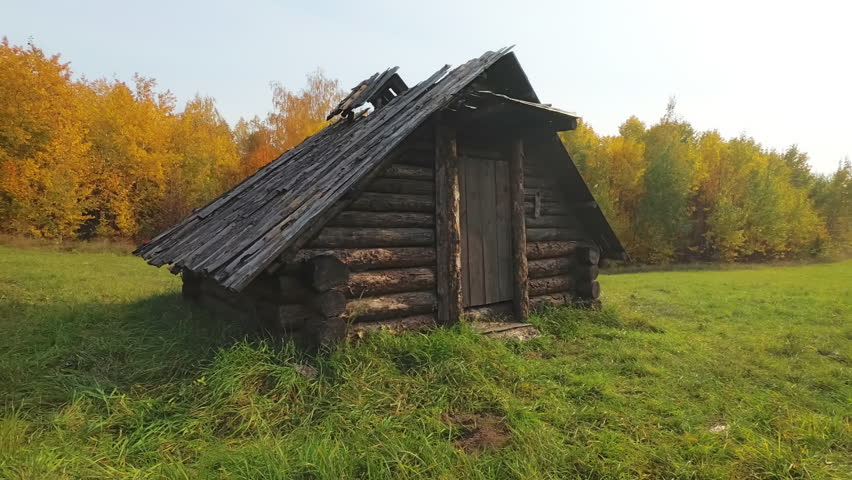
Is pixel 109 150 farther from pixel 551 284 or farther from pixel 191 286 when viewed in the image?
pixel 551 284

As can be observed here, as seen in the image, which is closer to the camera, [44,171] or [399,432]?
[399,432]

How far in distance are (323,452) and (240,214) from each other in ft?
15.7

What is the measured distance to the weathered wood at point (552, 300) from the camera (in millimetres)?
8102

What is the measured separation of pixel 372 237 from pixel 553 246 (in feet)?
13.1

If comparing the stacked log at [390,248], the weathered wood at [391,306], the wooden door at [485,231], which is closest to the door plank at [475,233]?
the wooden door at [485,231]

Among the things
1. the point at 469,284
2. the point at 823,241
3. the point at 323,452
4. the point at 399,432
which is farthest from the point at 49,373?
the point at 823,241

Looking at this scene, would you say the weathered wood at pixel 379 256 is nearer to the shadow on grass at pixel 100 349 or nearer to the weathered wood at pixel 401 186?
the weathered wood at pixel 401 186

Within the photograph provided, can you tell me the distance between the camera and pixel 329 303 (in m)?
5.16

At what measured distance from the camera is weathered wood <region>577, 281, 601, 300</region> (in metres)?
8.62

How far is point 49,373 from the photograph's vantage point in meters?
4.96

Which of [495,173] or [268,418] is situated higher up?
[495,173]

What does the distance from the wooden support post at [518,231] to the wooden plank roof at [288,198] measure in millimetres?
1647

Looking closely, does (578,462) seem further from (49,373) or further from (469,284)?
(49,373)

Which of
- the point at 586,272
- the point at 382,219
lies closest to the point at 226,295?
the point at 382,219
